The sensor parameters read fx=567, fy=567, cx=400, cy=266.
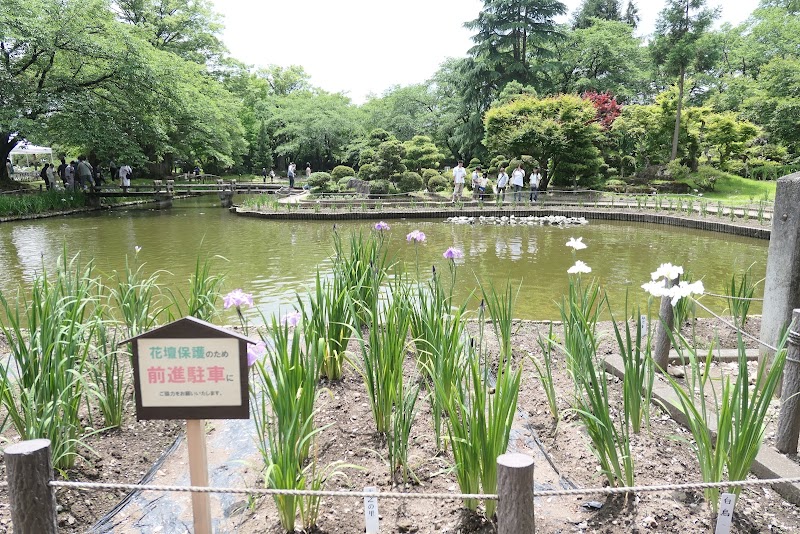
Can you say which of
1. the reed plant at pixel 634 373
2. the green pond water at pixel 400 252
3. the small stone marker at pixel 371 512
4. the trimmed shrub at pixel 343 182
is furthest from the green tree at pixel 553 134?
the small stone marker at pixel 371 512

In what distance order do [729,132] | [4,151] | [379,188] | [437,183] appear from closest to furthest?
[4,151] → [379,188] → [437,183] → [729,132]

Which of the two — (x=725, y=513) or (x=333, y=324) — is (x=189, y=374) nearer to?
(x=333, y=324)

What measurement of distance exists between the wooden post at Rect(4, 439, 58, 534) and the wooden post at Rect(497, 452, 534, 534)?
1186mm

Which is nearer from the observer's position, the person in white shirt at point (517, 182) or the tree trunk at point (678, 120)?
the person in white shirt at point (517, 182)

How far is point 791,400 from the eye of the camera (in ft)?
7.37

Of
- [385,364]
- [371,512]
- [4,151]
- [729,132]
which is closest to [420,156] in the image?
[729,132]

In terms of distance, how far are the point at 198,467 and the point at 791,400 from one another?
7.30ft

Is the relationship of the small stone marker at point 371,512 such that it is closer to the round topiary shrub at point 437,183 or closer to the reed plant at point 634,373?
the reed plant at point 634,373

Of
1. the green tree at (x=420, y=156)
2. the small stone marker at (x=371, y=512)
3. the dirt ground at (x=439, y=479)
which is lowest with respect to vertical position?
the dirt ground at (x=439, y=479)

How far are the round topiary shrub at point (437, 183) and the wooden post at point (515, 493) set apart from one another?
15755mm

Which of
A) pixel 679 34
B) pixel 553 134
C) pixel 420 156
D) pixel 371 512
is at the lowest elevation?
pixel 371 512

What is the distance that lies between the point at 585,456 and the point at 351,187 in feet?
54.6

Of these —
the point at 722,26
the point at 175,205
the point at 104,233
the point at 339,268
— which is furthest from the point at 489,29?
the point at 339,268

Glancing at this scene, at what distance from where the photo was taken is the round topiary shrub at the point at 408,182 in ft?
54.6
